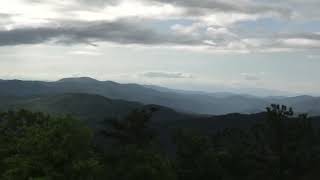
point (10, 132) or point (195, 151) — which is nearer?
point (10, 132)

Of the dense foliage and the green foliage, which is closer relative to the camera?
the green foliage

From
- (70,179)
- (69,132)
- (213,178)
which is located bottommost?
(213,178)

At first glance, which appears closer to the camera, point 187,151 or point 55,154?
point 55,154

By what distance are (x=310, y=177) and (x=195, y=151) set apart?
651 inches

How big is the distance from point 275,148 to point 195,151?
37.6 ft

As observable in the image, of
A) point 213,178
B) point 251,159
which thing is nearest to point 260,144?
point 251,159

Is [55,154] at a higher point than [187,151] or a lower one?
higher

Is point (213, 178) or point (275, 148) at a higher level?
point (275, 148)

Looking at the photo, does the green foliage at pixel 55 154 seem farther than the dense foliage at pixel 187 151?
No

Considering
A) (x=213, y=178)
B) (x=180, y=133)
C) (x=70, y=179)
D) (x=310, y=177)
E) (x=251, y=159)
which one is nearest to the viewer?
(x=70, y=179)

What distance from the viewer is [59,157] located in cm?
3666

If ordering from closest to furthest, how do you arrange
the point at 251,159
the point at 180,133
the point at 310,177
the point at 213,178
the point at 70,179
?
the point at 70,179
the point at 310,177
the point at 213,178
the point at 251,159
the point at 180,133

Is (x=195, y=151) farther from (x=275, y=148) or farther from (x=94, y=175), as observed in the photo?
(x=94, y=175)

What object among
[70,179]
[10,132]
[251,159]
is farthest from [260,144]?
[70,179]
